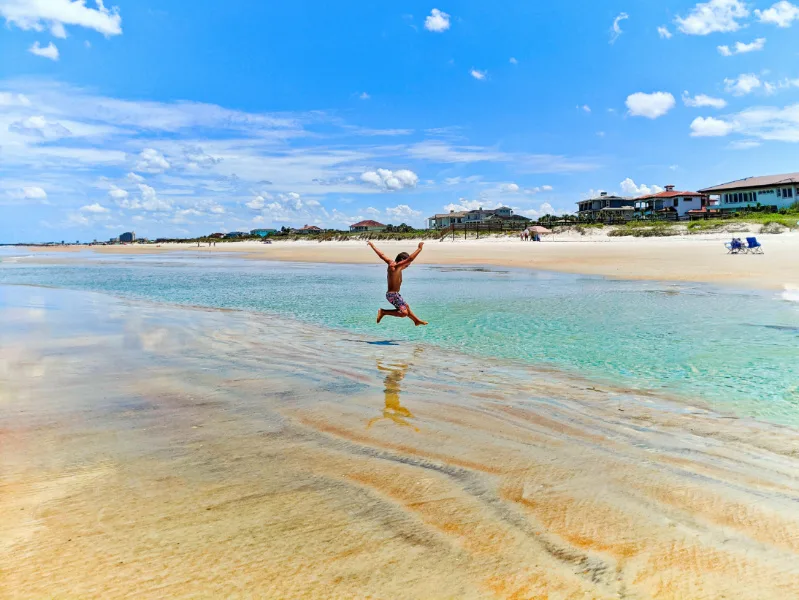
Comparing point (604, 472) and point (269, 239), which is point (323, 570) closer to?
point (604, 472)

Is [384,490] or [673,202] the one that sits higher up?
[673,202]

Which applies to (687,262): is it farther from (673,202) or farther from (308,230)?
(308,230)

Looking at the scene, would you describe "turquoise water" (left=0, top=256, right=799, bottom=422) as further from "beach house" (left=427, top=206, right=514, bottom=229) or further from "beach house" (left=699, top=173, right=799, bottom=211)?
"beach house" (left=427, top=206, right=514, bottom=229)

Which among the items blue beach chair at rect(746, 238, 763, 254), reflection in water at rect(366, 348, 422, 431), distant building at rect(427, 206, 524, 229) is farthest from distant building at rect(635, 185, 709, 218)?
reflection in water at rect(366, 348, 422, 431)

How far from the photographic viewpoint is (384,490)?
12.5 ft

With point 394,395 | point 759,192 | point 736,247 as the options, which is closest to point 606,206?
point 759,192

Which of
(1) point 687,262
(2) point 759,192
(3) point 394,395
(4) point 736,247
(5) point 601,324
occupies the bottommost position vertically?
(3) point 394,395

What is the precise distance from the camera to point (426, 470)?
416cm

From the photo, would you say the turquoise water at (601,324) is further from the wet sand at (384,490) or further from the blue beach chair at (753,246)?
the blue beach chair at (753,246)

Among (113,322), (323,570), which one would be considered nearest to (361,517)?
(323,570)

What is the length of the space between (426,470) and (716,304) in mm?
13050

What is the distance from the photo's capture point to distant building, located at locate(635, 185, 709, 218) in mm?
80600

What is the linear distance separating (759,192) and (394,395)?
79.7 metres

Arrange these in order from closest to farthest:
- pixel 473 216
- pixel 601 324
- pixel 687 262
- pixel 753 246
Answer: pixel 601 324 → pixel 687 262 → pixel 753 246 → pixel 473 216
